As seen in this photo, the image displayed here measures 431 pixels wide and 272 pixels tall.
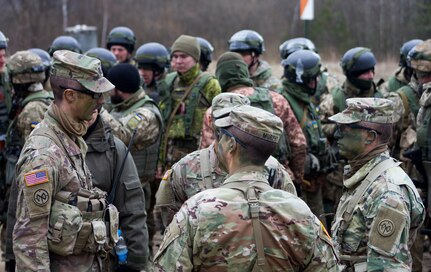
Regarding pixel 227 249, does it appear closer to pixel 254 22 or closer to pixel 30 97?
pixel 30 97

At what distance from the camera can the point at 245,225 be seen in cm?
388

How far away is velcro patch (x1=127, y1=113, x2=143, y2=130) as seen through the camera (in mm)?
7984

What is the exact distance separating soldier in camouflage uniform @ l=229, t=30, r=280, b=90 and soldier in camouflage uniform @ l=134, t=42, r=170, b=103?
2.88ft

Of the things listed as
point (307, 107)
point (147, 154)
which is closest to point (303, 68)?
point (307, 107)

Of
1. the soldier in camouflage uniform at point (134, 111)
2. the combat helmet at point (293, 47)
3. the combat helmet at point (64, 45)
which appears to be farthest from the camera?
the combat helmet at point (64, 45)

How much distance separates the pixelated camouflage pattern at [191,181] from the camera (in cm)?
519

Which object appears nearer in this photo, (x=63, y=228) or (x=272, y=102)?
(x=63, y=228)

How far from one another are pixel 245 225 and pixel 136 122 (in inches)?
169

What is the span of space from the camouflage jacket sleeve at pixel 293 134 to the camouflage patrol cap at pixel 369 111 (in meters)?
2.29

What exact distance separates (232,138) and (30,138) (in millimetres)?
1574

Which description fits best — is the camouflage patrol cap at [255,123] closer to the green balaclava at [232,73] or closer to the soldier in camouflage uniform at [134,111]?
the soldier in camouflage uniform at [134,111]

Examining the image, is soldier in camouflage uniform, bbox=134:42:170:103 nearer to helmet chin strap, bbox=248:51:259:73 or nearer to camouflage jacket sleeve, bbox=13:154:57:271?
helmet chin strap, bbox=248:51:259:73

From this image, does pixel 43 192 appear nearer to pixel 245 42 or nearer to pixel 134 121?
pixel 134 121

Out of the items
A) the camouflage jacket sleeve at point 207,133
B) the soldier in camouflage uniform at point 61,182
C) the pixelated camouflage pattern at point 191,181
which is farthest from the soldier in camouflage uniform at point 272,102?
the soldier in camouflage uniform at point 61,182
